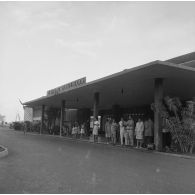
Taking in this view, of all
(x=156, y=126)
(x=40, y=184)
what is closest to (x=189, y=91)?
(x=156, y=126)

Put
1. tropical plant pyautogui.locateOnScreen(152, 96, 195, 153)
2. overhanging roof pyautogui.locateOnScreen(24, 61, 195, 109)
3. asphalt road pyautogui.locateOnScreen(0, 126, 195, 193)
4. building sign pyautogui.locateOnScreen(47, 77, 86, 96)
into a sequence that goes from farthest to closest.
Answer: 1. building sign pyautogui.locateOnScreen(47, 77, 86, 96)
2. overhanging roof pyautogui.locateOnScreen(24, 61, 195, 109)
3. tropical plant pyautogui.locateOnScreen(152, 96, 195, 153)
4. asphalt road pyautogui.locateOnScreen(0, 126, 195, 193)


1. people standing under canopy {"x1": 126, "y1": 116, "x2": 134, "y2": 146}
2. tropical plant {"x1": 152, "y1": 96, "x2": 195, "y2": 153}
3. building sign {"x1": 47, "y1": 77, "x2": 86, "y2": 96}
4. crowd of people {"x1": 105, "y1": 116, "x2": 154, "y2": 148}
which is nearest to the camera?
tropical plant {"x1": 152, "y1": 96, "x2": 195, "y2": 153}

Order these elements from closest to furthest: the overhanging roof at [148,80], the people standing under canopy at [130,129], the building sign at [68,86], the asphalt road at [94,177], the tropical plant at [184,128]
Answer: the asphalt road at [94,177] → the tropical plant at [184,128] → the overhanging roof at [148,80] → the people standing under canopy at [130,129] → the building sign at [68,86]

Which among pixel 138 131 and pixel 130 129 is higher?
pixel 130 129

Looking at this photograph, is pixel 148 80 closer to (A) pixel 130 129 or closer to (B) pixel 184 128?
(A) pixel 130 129

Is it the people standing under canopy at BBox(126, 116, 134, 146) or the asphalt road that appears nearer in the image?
the asphalt road

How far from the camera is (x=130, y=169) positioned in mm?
9320

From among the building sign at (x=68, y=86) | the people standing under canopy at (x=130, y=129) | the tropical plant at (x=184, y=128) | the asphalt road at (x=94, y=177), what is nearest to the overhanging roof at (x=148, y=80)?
the building sign at (x=68, y=86)

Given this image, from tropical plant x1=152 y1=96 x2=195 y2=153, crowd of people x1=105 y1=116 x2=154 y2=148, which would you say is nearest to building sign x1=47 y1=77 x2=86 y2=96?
crowd of people x1=105 y1=116 x2=154 y2=148

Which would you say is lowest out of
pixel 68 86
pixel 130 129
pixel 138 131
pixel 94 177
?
pixel 94 177

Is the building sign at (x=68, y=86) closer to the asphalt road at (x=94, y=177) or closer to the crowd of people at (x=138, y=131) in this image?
the crowd of people at (x=138, y=131)

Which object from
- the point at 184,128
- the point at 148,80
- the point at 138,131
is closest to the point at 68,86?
the point at 148,80

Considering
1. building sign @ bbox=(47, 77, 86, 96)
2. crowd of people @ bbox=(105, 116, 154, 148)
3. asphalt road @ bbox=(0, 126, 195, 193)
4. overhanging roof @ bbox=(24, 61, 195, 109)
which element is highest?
building sign @ bbox=(47, 77, 86, 96)

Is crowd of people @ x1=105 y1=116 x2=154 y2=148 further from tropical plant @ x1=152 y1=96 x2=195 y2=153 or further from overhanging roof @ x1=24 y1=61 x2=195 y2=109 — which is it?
overhanging roof @ x1=24 y1=61 x2=195 y2=109
